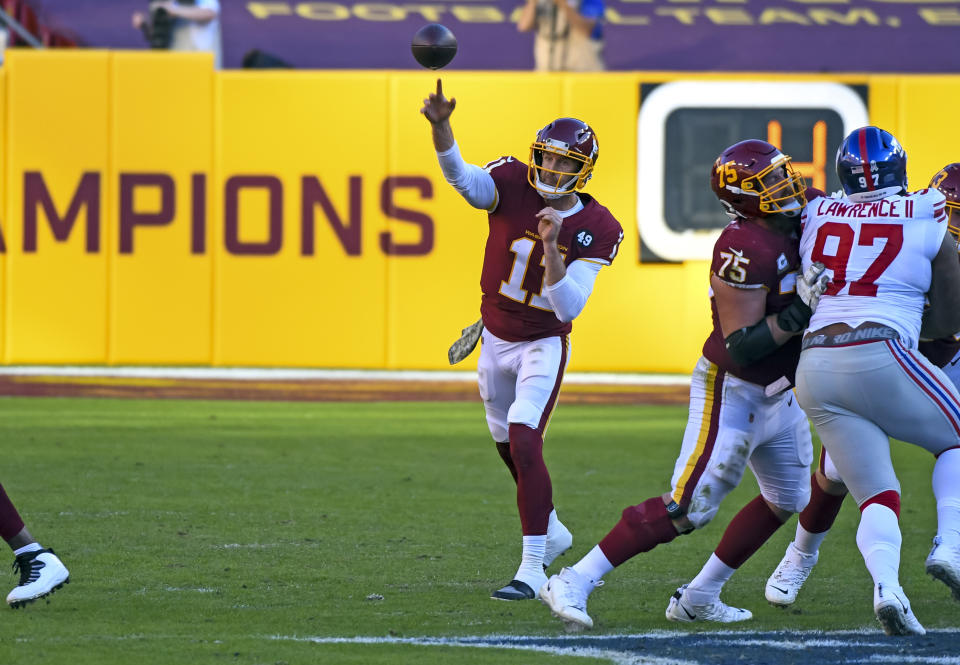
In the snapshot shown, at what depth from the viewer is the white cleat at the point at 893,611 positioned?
4.62 metres

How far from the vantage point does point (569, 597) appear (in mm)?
4961

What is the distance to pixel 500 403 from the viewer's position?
20.3 feet

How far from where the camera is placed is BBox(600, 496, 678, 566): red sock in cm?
502

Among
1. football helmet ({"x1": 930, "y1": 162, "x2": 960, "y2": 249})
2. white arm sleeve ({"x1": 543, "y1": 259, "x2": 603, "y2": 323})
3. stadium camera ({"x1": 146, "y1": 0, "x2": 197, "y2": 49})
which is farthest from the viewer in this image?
stadium camera ({"x1": 146, "y1": 0, "x2": 197, "y2": 49})

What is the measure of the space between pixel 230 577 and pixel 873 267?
264cm

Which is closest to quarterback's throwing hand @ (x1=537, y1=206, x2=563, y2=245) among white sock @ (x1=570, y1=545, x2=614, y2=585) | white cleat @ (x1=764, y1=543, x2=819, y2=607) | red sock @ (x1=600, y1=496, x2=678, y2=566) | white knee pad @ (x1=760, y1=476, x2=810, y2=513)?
red sock @ (x1=600, y1=496, x2=678, y2=566)

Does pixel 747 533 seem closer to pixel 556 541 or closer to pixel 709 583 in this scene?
pixel 709 583

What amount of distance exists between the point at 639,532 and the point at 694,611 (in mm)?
400

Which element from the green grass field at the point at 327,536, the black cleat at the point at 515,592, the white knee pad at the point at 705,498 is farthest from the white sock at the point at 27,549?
the white knee pad at the point at 705,498

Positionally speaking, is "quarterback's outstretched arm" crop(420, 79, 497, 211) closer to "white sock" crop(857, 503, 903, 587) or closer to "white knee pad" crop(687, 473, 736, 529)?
"white knee pad" crop(687, 473, 736, 529)

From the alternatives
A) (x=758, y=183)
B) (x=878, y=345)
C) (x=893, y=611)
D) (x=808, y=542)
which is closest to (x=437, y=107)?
(x=758, y=183)

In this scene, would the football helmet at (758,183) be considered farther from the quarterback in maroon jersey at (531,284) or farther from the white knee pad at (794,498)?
the white knee pad at (794,498)

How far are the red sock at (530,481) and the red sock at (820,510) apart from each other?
37.9 inches

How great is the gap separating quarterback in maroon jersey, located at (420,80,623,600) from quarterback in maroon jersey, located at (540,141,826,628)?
2.01ft
